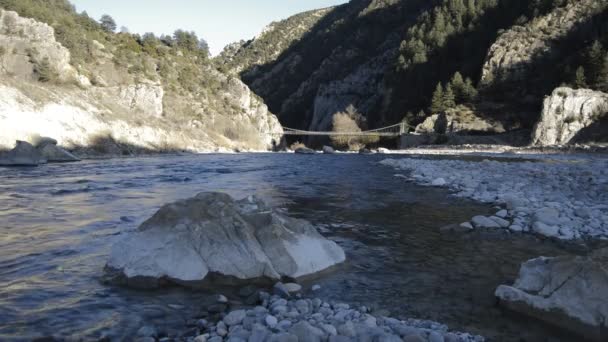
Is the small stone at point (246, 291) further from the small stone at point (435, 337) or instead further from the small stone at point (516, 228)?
the small stone at point (516, 228)

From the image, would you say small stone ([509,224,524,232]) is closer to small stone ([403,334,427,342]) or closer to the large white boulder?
the large white boulder

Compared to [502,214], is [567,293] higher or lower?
higher

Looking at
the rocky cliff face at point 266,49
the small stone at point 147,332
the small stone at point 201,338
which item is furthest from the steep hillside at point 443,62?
the small stone at point 147,332

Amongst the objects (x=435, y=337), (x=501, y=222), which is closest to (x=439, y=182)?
(x=501, y=222)

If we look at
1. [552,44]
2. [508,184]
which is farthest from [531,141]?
[508,184]

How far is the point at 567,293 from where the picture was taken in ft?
15.7

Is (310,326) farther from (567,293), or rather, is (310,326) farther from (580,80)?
(580,80)

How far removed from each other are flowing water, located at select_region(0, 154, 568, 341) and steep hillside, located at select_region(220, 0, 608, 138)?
5586 centimetres

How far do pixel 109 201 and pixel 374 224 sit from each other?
8.74 meters

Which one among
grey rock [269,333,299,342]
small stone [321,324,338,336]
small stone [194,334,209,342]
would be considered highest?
grey rock [269,333,299,342]

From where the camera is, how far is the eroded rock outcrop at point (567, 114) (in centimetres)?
4684

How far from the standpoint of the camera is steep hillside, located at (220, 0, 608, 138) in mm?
66562

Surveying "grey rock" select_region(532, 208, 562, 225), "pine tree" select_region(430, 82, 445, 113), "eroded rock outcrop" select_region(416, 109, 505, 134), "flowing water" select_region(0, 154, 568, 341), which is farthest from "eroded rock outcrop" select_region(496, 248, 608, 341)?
"pine tree" select_region(430, 82, 445, 113)

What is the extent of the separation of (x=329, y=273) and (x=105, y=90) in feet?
181
